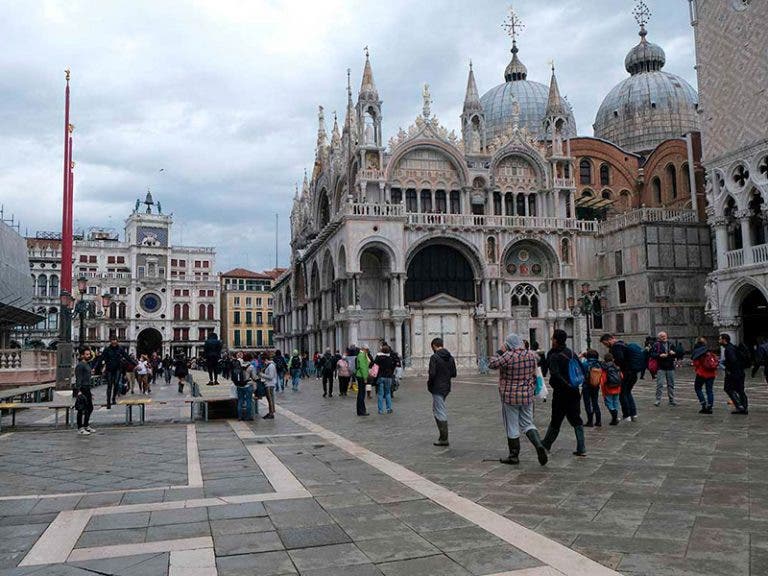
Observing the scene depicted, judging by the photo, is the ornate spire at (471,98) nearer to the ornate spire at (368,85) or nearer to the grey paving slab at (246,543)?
the ornate spire at (368,85)

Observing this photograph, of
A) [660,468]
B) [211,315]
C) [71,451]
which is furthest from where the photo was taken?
[211,315]

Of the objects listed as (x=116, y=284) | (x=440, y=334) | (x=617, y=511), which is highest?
(x=116, y=284)

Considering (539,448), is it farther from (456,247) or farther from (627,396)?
(456,247)

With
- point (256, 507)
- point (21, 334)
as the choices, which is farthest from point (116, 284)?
point (256, 507)

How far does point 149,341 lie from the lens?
3199 inches

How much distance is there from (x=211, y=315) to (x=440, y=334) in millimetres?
52711

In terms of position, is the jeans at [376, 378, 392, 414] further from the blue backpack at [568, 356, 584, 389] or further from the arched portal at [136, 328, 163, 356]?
the arched portal at [136, 328, 163, 356]

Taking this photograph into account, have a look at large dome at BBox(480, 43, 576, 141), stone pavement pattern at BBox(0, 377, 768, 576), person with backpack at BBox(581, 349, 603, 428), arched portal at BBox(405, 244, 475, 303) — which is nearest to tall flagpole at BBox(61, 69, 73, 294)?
stone pavement pattern at BBox(0, 377, 768, 576)

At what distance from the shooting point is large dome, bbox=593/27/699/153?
175ft

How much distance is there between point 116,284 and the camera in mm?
78750

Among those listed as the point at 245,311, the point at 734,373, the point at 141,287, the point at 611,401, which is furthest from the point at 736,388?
the point at 245,311

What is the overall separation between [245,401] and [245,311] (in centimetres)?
7481

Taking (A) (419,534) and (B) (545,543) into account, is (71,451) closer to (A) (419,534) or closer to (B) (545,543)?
(A) (419,534)

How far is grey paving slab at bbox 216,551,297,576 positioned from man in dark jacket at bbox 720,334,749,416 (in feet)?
34.3
